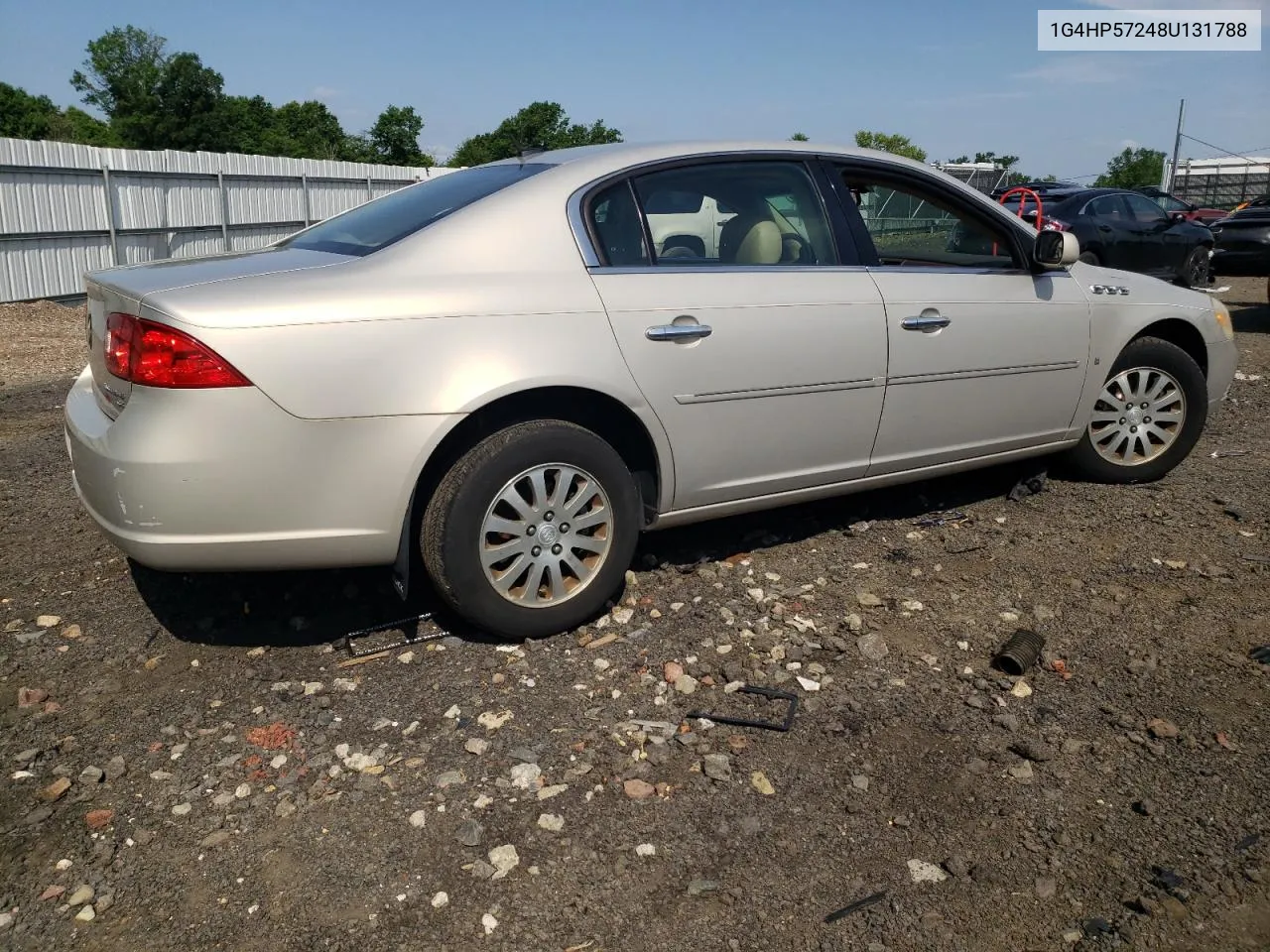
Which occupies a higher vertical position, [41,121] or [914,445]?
[41,121]

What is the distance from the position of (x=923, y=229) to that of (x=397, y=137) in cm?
6214

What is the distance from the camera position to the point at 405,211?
388cm

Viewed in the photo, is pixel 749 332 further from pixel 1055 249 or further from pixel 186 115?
pixel 186 115

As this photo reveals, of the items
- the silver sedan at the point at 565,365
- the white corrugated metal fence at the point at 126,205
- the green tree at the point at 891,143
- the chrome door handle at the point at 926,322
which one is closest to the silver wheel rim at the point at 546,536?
the silver sedan at the point at 565,365

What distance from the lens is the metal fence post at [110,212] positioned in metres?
16.1

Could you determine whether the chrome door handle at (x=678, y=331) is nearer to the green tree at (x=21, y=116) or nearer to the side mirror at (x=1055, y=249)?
the side mirror at (x=1055, y=249)

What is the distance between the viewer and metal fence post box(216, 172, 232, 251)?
19.3 m

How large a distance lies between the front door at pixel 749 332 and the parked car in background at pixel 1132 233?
11115mm

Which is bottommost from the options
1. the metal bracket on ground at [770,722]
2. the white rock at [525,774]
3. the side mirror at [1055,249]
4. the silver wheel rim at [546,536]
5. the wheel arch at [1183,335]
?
the white rock at [525,774]

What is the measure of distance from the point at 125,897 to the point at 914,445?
3252mm

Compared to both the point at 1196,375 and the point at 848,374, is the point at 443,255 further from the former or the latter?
the point at 1196,375

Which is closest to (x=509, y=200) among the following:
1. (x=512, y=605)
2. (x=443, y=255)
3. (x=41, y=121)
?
(x=443, y=255)

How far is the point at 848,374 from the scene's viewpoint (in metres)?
4.08

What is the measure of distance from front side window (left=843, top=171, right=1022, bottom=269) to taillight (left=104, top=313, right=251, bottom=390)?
2556 millimetres
